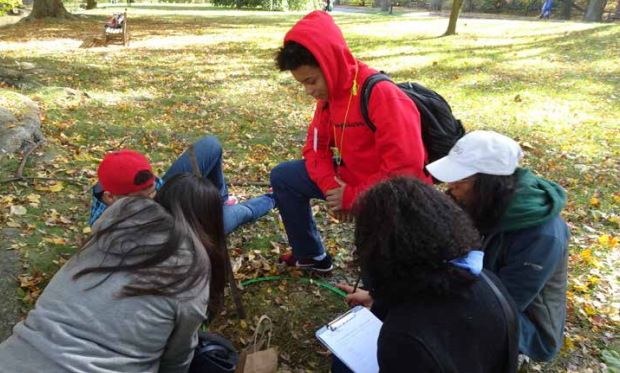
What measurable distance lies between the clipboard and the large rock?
13.7 ft

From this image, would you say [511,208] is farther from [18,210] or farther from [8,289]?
[18,210]

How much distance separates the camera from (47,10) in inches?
664

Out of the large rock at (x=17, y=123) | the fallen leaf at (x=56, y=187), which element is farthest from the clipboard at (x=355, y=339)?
the large rock at (x=17, y=123)

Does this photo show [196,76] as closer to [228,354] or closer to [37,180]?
[37,180]

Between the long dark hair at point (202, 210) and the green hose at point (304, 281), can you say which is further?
the green hose at point (304, 281)

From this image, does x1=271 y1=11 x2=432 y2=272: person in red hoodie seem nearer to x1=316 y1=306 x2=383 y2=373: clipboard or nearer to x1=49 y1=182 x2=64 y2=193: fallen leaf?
x1=316 y1=306 x2=383 y2=373: clipboard

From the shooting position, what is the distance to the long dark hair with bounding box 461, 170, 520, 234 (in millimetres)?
1894

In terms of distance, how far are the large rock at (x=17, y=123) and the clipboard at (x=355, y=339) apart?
417cm

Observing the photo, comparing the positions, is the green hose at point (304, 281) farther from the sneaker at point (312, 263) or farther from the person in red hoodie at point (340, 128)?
the person in red hoodie at point (340, 128)

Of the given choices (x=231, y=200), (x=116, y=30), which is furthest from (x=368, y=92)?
(x=116, y=30)

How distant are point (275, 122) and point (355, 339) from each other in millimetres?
4940

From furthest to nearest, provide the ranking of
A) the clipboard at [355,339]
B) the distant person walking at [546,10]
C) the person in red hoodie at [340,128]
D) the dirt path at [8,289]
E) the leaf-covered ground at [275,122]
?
the distant person walking at [546,10]
the leaf-covered ground at [275,122]
the dirt path at [8,289]
the person in red hoodie at [340,128]
the clipboard at [355,339]

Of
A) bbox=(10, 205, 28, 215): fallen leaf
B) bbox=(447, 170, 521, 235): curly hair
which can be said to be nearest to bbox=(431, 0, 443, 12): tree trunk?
bbox=(10, 205, 28, 215): fallen leaf

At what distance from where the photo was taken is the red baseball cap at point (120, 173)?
7.61 feet
